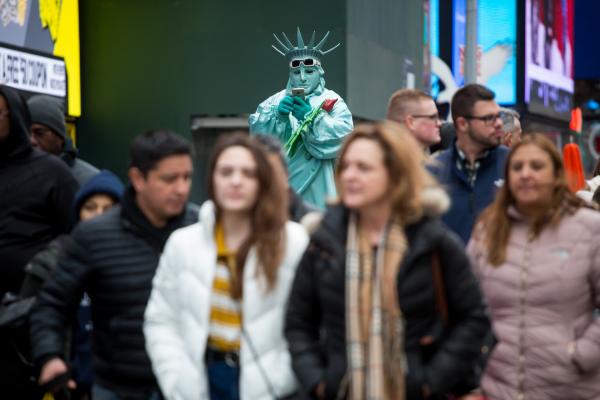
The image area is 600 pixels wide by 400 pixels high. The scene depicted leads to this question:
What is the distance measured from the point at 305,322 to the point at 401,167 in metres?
0.66

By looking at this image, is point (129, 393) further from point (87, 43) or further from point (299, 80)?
point (87, 43)

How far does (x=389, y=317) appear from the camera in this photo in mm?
4992

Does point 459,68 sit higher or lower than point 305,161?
higher

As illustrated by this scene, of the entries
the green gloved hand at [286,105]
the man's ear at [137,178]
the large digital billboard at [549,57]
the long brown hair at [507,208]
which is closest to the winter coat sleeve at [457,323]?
the long brown hair at [507,208]

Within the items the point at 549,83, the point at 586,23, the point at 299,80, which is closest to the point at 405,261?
the point at 299,80

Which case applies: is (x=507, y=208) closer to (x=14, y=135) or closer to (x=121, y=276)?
(x=121, y=276)

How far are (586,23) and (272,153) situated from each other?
107ft

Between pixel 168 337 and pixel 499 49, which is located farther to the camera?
pixel 499 49

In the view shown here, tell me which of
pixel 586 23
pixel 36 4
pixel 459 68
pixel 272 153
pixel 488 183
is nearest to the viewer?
pixel 272 153

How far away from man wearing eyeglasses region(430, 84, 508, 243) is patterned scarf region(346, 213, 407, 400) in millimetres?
2558

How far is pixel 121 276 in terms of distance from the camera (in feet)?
19.1

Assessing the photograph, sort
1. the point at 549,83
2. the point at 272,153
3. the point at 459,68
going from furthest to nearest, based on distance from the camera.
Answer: the point at 549,83
the point at 459,68
the point at 272,153

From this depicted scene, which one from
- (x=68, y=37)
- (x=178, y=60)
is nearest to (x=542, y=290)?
(x=68, y=37)

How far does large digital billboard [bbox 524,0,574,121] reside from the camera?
2986 cm
